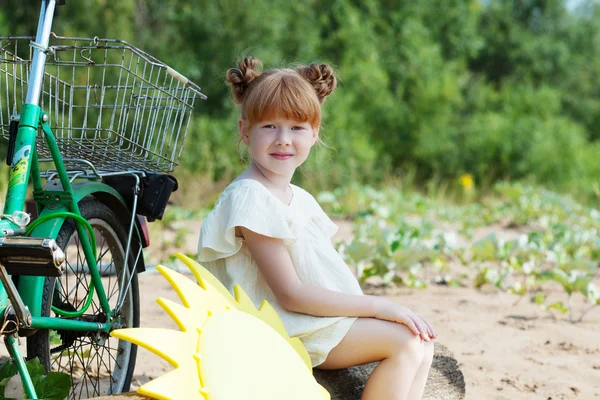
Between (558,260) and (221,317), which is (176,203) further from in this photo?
(221,317)

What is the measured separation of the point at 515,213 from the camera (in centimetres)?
852

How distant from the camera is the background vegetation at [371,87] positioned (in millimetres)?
13047

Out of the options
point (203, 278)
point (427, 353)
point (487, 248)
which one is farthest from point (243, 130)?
point (487, 248)

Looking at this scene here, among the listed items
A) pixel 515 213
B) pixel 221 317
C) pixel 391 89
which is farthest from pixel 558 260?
pixel 391 89

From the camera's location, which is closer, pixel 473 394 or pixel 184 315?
pixel 184 315

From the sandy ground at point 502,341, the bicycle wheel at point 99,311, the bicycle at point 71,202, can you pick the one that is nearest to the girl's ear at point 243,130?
the bicycle at point 71,202

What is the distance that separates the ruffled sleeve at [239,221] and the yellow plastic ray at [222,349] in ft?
0.60

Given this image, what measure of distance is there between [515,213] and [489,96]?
11.0 metres

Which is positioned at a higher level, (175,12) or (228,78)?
(175,12)

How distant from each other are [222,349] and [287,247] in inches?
19.5

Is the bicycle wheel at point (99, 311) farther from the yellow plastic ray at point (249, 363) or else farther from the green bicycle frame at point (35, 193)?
the yellow plastic ray at point (249, 363)

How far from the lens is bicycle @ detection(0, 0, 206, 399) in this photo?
6.21ft

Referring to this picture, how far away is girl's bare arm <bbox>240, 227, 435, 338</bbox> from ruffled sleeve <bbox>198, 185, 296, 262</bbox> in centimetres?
4

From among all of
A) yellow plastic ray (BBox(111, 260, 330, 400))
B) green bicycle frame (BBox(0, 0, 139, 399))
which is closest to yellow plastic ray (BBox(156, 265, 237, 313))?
yellow plastic ray (BBox(111, 260, 330, 400))
